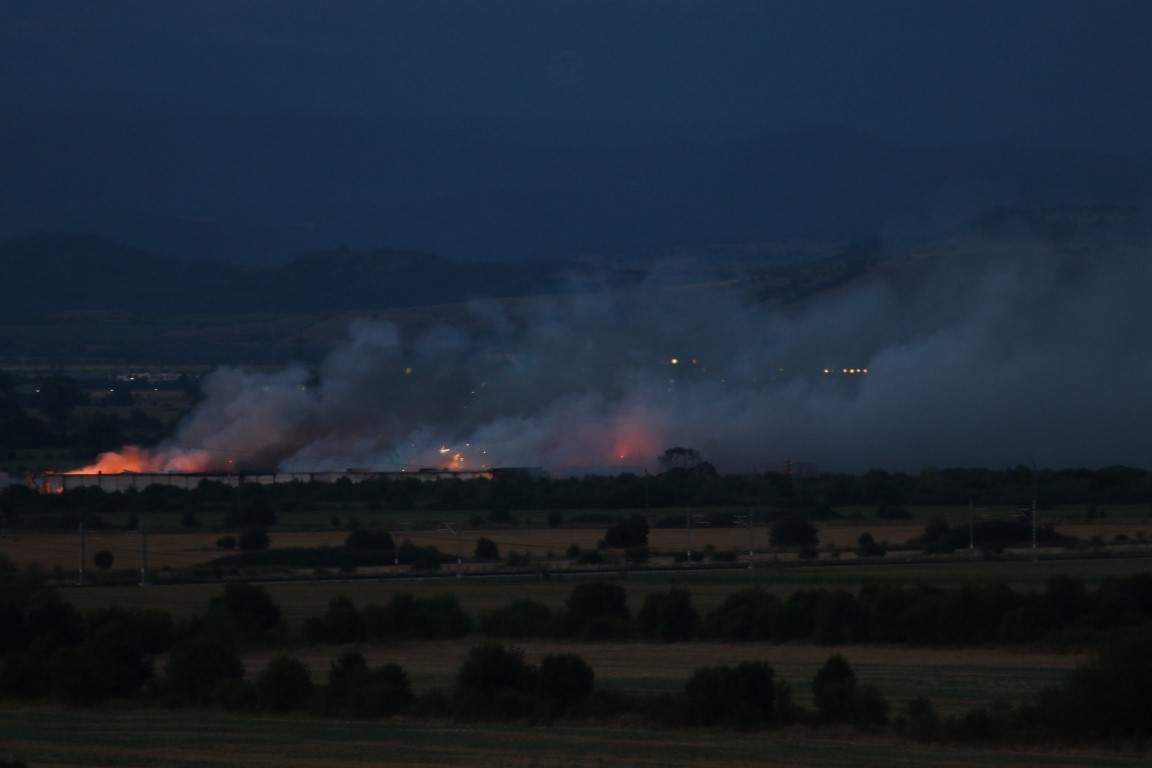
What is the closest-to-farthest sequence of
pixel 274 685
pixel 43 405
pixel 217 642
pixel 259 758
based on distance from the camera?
pixel 259 758 → pixel 274 685 → pixel 217 642 → pixel 43 405

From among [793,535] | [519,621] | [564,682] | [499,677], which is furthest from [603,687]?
[793,535]

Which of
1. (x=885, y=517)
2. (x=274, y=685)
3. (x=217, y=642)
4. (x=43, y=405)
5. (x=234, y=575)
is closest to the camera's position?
(x=274, y=685)

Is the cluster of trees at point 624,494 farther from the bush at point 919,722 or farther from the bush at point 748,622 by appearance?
the bush at point 919,722

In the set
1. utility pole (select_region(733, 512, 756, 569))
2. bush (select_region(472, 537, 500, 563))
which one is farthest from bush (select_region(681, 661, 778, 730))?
bush (select_region(472, 537, 500, 563))

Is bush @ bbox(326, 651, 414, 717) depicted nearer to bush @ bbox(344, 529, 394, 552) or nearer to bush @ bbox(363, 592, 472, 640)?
bush @ bbox(363, 592, 472, 640)

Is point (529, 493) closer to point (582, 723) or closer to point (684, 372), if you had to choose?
point (684, 372)

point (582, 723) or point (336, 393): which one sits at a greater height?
point (336, 393)

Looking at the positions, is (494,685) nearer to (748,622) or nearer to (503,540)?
(748,622)

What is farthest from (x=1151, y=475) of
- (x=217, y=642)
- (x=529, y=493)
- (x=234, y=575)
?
(x=217, y=642)
